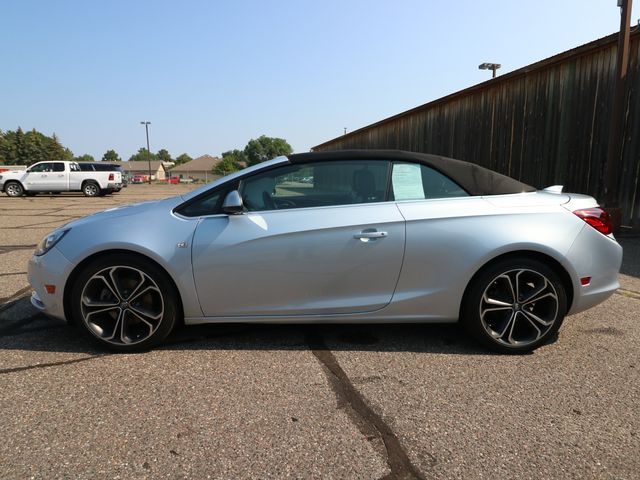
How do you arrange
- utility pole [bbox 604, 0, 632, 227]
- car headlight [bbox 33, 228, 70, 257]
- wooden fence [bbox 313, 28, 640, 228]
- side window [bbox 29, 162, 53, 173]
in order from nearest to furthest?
car headlight [bbox 33, 228, 70, 257], utility pole [bbox 604, 0, 632, 227], wooden fence [bbox 313, 28, 640, 228], side window [bbox 29, 162, 53, 173]

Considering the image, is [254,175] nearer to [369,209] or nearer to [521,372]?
[369,209]

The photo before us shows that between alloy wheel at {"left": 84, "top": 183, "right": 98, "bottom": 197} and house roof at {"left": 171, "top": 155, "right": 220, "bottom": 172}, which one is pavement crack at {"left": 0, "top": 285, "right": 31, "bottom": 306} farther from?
house roof at {"left": 171, "top": 155, "right": 220, "bottom": 172}

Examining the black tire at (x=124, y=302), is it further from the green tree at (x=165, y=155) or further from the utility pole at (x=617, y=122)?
the green tree at (x=165, y=155)

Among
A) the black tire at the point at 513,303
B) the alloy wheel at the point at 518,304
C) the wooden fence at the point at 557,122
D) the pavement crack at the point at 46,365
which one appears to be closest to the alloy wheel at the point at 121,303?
the pavement crack at the point at 46,365

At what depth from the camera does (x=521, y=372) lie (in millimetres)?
2713

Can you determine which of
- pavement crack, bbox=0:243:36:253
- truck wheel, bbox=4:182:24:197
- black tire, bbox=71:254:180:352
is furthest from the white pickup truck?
black tire, bbox=71:254:180:352

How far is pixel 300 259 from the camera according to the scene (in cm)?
286

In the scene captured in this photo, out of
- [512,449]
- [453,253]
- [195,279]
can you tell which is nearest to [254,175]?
[195,279]

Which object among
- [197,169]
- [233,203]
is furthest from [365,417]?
[197,169]

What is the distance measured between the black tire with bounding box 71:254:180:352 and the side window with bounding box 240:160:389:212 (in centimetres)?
84

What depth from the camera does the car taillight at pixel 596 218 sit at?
3000mm

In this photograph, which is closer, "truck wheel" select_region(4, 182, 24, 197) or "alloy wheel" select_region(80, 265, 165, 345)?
"alloy wheel" select_region(80, 265, 165, 345)

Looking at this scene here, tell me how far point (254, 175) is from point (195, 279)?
859mm

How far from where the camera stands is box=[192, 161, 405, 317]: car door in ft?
9.39
